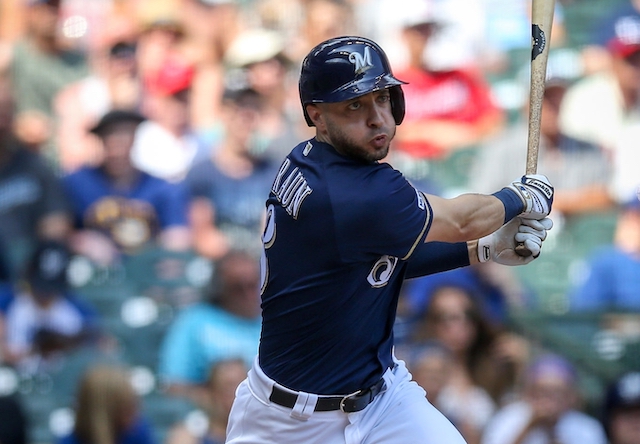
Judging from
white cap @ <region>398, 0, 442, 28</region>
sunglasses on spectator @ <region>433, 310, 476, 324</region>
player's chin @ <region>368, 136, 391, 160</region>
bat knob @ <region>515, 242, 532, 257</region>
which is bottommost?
sunglasses on spectator @ <region>433, 310, 476, 324</region>

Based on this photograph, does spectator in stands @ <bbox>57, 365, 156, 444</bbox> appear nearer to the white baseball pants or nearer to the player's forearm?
the white baseball pants

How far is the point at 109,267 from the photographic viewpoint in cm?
712

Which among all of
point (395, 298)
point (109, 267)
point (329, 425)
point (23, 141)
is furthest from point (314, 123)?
point (23, 141)

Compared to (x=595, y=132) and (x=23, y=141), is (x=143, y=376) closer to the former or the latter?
(x=23, y=141)

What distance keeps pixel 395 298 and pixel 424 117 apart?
3934 millimetres

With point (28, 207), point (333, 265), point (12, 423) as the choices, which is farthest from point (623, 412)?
point (28, 207)

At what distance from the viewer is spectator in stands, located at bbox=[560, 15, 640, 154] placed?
7.04 metres

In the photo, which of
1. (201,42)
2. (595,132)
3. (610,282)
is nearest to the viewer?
(610,282)

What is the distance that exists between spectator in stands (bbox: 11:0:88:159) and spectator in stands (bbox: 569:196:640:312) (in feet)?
12.5

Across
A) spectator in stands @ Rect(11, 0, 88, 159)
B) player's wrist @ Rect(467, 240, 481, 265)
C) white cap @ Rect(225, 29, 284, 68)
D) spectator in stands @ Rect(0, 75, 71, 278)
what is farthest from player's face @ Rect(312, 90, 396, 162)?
spectator in stands @ Rect(11, 0, 88, 159)

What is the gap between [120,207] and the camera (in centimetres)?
723

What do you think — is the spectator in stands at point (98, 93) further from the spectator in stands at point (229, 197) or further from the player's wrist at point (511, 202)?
the player's wrist at point (511, 202)

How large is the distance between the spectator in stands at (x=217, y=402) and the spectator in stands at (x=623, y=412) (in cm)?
218

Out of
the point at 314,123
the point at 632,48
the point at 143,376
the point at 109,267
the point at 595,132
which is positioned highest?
the point at 314,123
